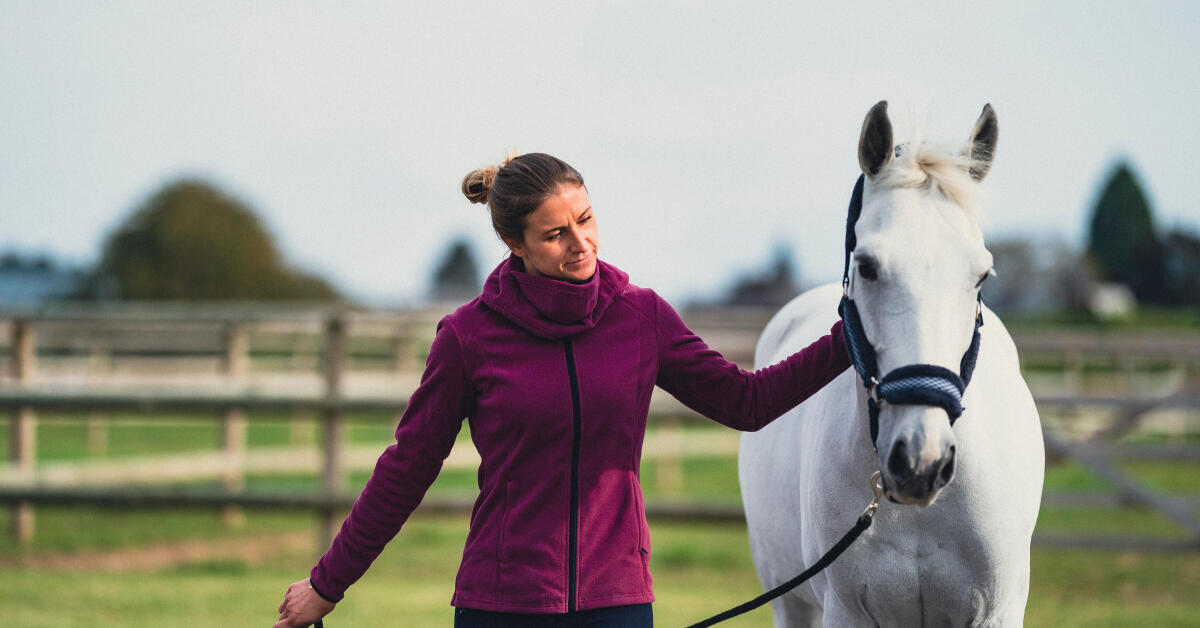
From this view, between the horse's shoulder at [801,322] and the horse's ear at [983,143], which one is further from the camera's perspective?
the horse's shoulder at [801,322]

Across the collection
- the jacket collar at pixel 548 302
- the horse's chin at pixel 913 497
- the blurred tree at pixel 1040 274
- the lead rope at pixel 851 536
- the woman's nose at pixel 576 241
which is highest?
the blurred tree at pixel 1040 274

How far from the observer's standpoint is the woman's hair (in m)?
2.09

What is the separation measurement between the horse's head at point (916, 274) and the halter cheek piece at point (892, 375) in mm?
19

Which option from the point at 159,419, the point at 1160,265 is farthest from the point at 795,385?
the point at 1160,265

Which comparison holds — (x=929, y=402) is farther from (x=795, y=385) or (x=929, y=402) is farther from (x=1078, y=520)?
(x=1078, y=520)

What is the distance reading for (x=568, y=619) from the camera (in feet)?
6.79

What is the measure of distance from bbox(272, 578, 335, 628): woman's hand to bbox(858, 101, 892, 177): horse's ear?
1.40m

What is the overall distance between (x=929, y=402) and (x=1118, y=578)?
5.73 metres

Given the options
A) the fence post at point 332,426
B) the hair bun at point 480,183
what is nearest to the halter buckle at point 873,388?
the hair bun at point 480,183

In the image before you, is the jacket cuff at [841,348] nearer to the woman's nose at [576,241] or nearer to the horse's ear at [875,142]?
the horse's ear at [875,142]

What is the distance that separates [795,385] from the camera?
7.70ft

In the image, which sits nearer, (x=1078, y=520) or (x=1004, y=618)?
(x=1004, y=618)

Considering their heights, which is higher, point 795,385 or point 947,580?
point 795,385

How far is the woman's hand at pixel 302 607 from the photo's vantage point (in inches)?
85.1
